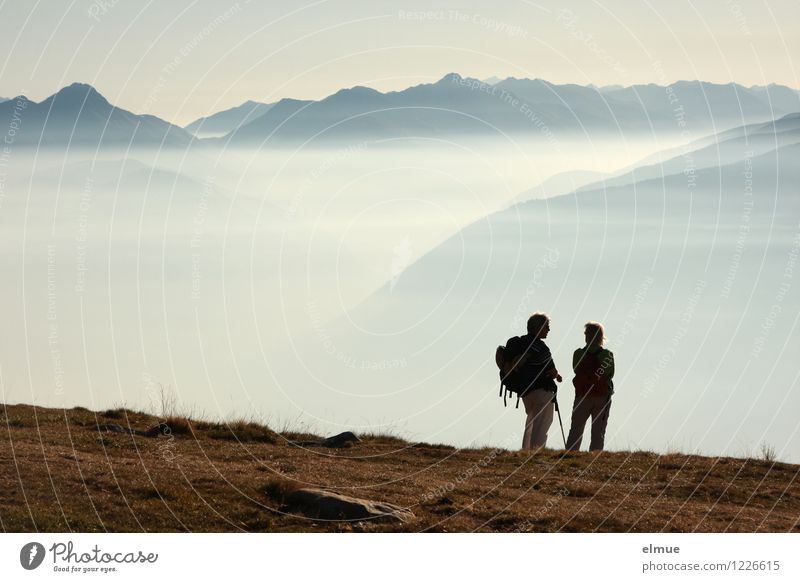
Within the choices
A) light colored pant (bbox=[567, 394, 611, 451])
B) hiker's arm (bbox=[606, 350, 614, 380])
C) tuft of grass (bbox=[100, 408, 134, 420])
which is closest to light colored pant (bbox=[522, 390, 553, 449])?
light colored pant (bbox=[567, 394, 611, 451])

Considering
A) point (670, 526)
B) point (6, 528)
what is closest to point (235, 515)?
point (6, 528)

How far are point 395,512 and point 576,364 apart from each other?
686 centimetres

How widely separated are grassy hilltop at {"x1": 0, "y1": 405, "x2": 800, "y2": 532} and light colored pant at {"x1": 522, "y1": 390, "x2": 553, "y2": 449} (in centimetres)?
82

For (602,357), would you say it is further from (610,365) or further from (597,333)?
(597,333)

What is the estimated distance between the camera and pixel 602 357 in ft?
76.1

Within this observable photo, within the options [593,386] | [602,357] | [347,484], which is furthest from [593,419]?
[347,484]

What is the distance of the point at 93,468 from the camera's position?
19.5 meters

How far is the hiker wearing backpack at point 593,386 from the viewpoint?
23250 millimetres

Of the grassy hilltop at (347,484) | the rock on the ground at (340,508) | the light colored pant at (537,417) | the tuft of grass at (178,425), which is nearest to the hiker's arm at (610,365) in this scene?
the light colored pant at (537,417)

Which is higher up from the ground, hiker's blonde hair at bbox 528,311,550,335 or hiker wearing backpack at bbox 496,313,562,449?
hiker's blonde hair at bbox 528,311,550,335

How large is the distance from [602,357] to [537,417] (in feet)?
5.57

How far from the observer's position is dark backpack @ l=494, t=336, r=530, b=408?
75.8 feet

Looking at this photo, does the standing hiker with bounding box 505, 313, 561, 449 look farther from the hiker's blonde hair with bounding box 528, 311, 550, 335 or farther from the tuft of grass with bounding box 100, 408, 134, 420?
the tuft of grass with bounding box 100, 408, 134, 420
